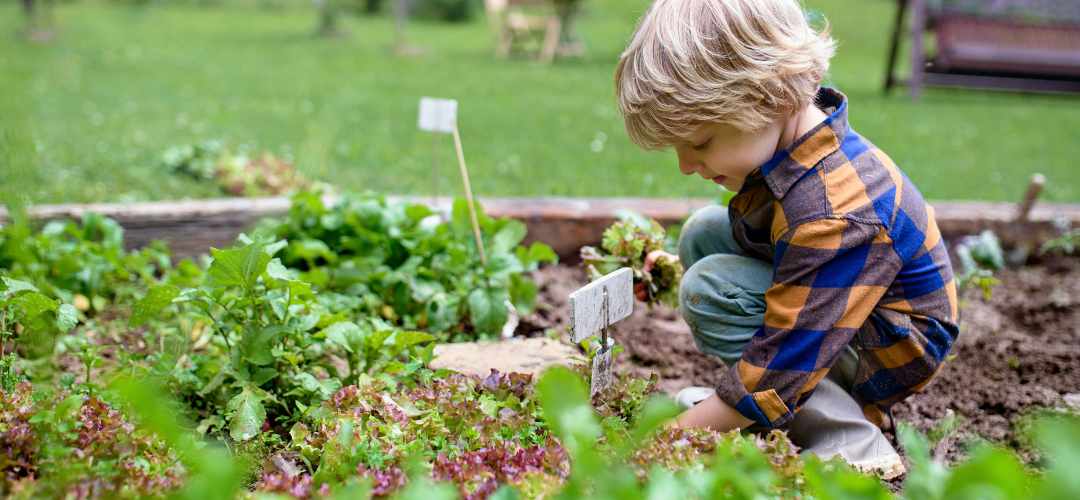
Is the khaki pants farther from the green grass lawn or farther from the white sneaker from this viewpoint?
the green grass lawn

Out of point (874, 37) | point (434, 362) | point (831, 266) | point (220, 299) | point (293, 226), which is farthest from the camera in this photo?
point (874, 37)

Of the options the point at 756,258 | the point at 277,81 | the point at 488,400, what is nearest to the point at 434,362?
the point at 488,400

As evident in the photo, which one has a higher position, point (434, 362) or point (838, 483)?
point (838, 483)

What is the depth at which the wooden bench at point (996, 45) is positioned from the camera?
8609 mm

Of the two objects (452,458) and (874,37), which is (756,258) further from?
(874,37)

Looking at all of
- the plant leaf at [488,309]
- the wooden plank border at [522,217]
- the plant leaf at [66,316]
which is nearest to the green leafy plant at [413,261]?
the plant leaf at [488,309]

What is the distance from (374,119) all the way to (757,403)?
4737 mm

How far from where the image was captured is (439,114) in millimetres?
2807

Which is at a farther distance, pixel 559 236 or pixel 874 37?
pixel 874 37

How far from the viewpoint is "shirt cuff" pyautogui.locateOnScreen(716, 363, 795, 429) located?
6.04 ft

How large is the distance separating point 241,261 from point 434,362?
0.60 m

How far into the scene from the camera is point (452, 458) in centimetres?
154

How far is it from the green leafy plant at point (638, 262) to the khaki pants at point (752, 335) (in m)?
0.21

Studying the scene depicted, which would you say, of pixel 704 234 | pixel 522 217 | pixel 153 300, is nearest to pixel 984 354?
pixel 704 234
